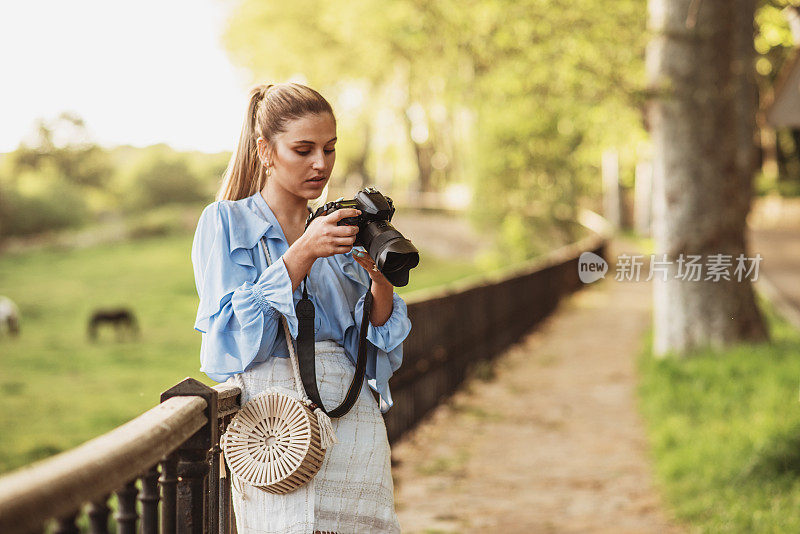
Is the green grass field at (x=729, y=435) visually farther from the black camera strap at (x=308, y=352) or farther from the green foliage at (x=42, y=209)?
the green foliage at (x=42, y=209)

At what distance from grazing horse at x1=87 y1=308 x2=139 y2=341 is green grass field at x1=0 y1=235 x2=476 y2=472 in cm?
44

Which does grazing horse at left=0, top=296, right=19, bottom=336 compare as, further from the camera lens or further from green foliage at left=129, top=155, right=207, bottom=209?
green foliage at left=129, top=155, right=207, bottom=209

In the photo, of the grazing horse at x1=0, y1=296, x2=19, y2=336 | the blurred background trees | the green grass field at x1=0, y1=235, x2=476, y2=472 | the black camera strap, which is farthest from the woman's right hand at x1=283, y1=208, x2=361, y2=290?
the grazing horse at x1=0, y1=296, x2=19, y2=336

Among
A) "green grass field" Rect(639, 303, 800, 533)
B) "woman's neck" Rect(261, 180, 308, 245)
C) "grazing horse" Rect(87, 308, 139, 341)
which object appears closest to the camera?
"woman's neck" Rect(261, 180, 308, 245)

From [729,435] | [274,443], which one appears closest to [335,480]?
[274,443]

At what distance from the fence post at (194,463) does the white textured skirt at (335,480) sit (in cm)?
19

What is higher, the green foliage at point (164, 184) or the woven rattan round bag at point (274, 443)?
the green foliage at point (164, 184)

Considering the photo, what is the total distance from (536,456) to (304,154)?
5.52m

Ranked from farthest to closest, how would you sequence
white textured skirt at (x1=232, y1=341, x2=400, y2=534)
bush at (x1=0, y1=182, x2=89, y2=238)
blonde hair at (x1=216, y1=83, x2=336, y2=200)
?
bush at (x1=0, y1=182, x2=89, y2=238) → blonde hair at (x1=216, y1=83, x2=336, y2=200) → white textured skirt at (x1=232, y1=341, x2=400, y2=534)

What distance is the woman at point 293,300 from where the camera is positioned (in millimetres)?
2486

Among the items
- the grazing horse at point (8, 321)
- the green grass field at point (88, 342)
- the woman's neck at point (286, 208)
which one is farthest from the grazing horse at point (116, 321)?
the woman's neck at point (286, 208)

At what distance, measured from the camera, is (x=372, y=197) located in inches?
102

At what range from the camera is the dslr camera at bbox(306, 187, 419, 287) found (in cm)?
246

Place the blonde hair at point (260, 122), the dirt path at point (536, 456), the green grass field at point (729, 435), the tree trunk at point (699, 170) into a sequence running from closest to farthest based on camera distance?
the blonde hair at point (260, 122)
the green grass field at point (729, 435)
the dirt path at point (536, 456)
the tree trunk at point (699, 170)
